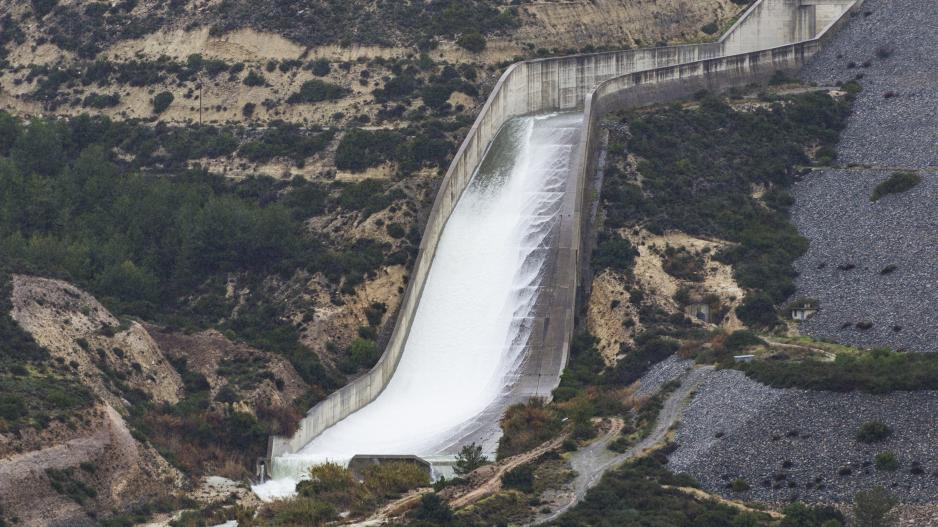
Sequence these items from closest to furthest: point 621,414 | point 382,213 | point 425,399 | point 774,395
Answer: point 774,395 < point 621,414 < point 425,399 < point 382,213

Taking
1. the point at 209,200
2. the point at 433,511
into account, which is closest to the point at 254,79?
the point at 209,200

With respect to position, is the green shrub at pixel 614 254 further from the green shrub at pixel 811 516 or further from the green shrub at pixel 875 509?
the green shrub at pixel 875 509

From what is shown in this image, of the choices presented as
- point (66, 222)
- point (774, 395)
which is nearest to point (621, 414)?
point (774, 395)

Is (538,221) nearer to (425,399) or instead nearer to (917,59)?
(425,399)

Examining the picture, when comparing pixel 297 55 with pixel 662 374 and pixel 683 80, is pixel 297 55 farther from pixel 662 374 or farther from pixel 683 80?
pixel 662 374

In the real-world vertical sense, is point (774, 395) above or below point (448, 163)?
below

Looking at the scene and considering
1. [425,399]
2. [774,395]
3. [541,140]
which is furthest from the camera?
[541,140]

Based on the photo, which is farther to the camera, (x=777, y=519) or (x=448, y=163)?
(x=448, y=163)

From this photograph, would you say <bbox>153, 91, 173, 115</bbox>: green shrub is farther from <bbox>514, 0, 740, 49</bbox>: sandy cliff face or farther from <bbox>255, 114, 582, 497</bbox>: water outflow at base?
<bbox>514, 0, 740, 49</bbox>: sandy cliff face
